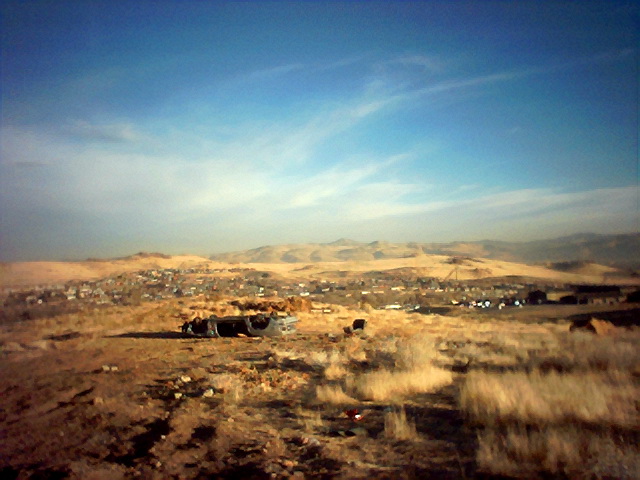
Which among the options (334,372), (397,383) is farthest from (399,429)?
(334,372)

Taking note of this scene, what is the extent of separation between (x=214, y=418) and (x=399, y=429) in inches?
109

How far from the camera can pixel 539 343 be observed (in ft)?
40.7

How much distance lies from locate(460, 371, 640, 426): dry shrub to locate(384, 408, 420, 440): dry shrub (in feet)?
3.17

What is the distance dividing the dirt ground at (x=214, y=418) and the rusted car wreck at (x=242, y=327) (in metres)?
1.88

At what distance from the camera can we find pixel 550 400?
18.4ft

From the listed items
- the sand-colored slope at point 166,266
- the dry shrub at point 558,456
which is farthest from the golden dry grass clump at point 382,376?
the sand-colored slope at point 166,266

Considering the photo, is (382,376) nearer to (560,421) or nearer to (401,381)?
(401,381)

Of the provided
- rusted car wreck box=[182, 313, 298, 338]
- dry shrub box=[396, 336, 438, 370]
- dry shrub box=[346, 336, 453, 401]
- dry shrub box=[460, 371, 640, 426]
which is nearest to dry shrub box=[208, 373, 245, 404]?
dry shrub box=[346, 336, 453, 401]

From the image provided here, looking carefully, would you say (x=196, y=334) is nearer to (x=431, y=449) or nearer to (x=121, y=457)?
(x=121, y=457)

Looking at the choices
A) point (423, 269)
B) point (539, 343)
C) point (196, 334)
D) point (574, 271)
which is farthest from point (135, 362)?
point (574, 271)

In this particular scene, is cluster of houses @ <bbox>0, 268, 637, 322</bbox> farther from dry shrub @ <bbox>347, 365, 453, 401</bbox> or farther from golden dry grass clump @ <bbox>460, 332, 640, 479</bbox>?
golden dry grass clump @ <bbox>460, 332, 640, 479</bbox>

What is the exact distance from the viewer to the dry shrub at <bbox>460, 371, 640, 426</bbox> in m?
5.14

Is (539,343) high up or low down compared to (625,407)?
down

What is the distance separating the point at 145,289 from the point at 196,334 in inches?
994
